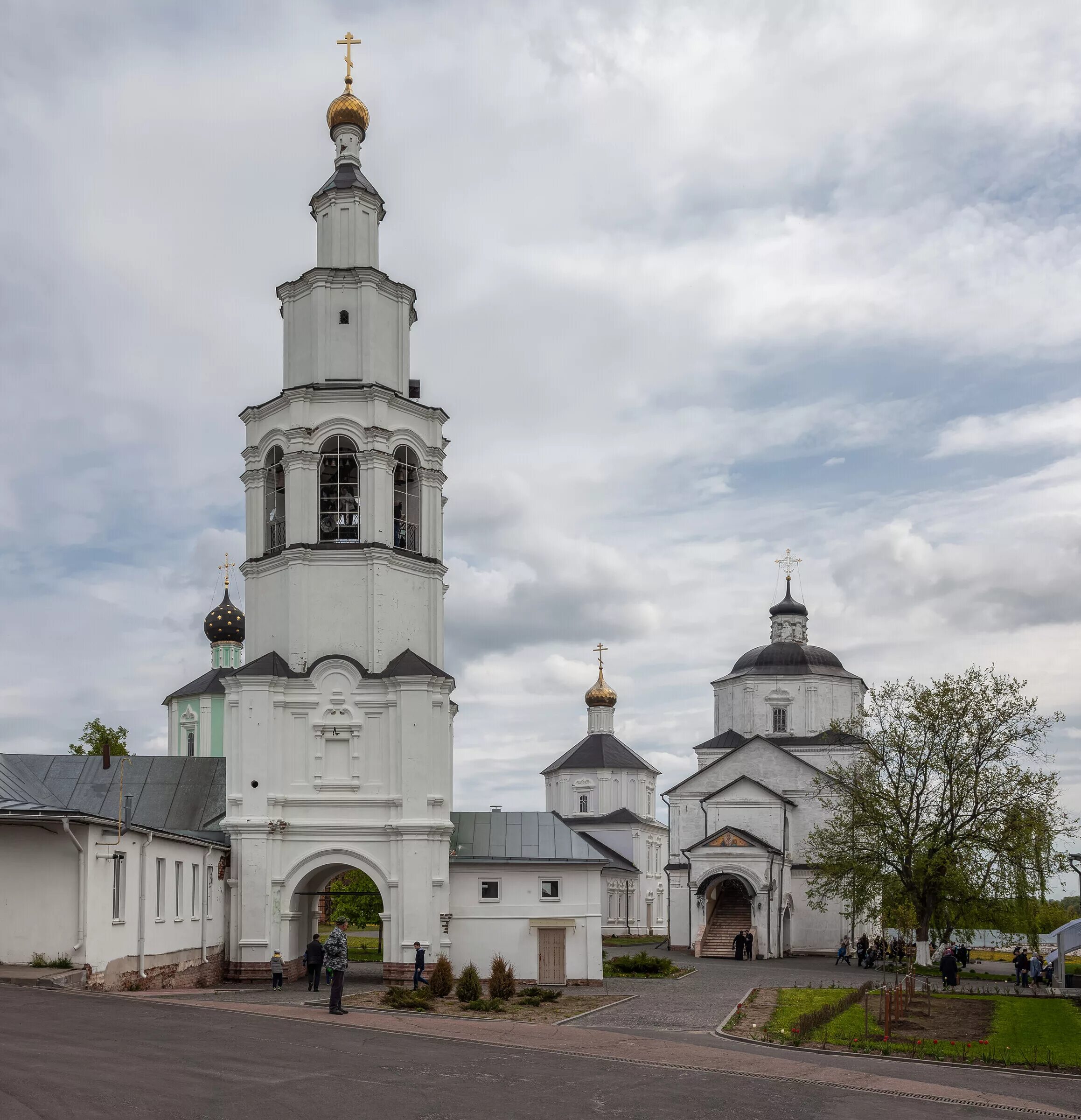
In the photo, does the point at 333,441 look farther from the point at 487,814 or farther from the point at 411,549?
the point at 487,814

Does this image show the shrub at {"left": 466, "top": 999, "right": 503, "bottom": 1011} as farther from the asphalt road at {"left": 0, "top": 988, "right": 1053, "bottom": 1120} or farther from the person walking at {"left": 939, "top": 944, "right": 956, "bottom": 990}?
the person walking at {"left": 939, "top": 944, "right": 956, "bottom": 990}

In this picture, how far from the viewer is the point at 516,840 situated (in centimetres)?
3344

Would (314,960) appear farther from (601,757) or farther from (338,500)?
(601,757)

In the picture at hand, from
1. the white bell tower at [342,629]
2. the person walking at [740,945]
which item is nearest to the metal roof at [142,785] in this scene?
the white bell tower at [342,629]

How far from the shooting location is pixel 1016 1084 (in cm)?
1512

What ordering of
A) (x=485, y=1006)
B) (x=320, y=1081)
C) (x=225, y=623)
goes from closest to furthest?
(x=320, y=1081) < (x=485, y=1006) < (x=225, y=623)

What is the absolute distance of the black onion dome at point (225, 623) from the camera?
201 ft

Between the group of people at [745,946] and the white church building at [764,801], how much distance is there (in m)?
0.27

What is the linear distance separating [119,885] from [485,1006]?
672 cm

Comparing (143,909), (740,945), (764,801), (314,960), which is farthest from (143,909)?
(764,801)

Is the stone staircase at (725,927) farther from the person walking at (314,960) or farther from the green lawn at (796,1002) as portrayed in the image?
the person walking at (314,960)

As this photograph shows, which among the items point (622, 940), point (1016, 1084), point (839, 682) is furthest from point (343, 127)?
point (622, 940)

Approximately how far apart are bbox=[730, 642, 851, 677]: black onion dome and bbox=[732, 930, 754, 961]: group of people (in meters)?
13.8

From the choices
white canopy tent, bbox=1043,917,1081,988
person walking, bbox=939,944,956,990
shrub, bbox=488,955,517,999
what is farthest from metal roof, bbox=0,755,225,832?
white canopy tent, bbox=1043,917,1081,988
